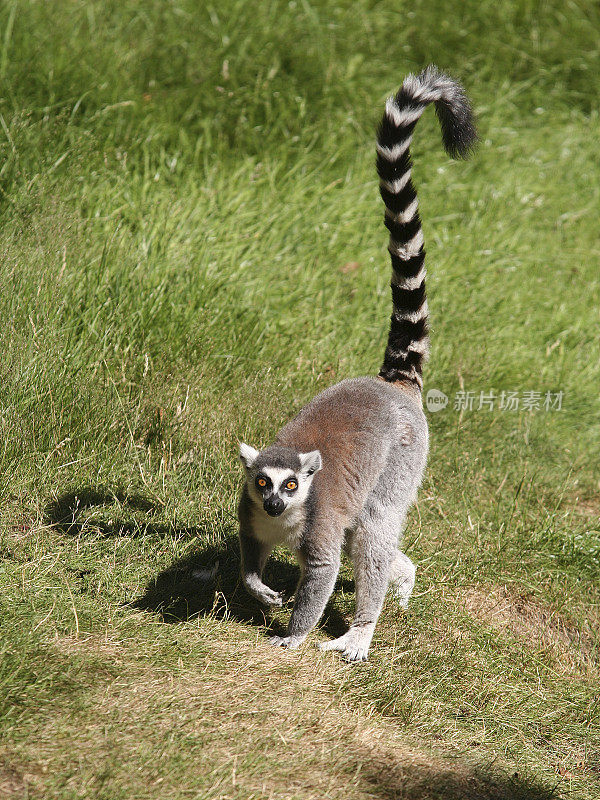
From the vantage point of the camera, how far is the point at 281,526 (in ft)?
11.5

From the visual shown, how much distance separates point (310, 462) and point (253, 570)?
0.53 metres

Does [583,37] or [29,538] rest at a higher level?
[583,37]

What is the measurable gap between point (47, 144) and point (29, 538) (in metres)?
2.89

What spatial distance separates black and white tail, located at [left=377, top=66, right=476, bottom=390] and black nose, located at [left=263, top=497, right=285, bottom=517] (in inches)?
48.9

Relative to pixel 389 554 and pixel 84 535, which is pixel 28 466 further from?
pixel 389 554

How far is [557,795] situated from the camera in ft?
10.3

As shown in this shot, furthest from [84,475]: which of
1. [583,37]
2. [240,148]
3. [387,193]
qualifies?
[583,37]

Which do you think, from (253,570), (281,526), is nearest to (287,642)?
(253,570)

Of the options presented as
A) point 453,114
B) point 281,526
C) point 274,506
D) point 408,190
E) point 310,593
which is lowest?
point 310,593

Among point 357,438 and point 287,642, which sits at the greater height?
point 357,438

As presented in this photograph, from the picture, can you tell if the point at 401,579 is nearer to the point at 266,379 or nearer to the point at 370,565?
the point at 370,565

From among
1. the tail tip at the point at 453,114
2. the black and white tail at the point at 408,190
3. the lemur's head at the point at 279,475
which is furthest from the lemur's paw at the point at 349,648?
the tail tip at the point at 453,114

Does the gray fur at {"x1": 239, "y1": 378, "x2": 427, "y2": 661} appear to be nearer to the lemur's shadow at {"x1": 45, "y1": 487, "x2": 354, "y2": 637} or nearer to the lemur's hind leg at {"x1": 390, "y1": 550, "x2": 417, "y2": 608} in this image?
the lemur's hind leg at {"x1": 390, "y1": 550, "x2": 417, "y2": 608}

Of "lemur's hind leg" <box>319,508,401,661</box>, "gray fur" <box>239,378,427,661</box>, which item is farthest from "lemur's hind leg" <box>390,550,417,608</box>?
"lemur's hind leg" <box>319,508,401,661</box>
